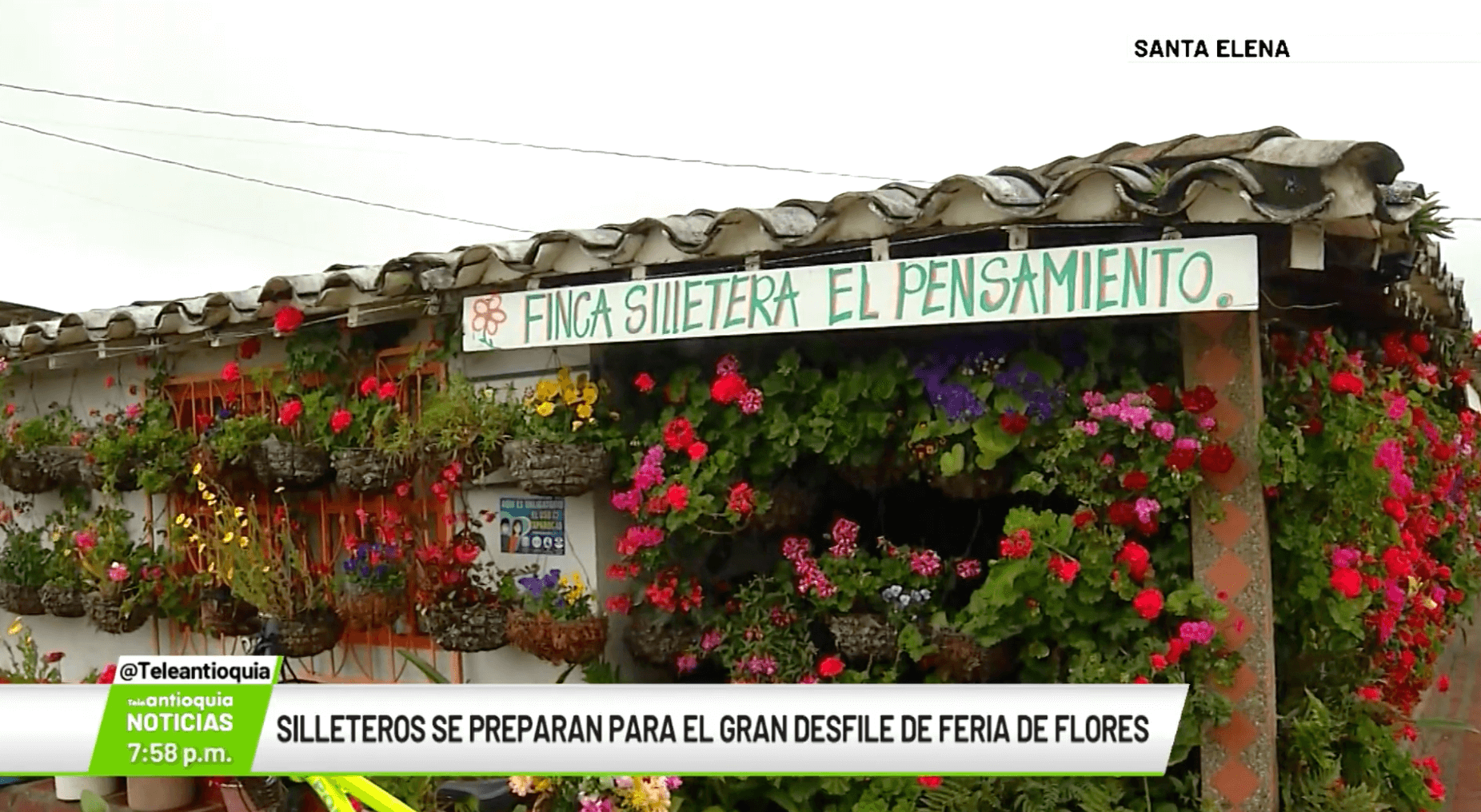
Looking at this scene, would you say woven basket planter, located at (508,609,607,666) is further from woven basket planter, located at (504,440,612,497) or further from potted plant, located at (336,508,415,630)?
potted plant, located at (336,508,415,630)

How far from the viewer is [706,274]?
436 centimetres

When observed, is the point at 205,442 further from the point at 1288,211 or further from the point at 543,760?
the point at 1288,211

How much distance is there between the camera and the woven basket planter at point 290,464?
227 inches

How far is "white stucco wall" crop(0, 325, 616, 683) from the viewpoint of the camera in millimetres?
5188

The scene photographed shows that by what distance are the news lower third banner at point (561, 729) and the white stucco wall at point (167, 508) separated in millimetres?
1233

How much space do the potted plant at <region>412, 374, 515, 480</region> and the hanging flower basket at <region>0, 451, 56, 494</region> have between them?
355 centimetres

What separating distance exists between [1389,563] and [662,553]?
117 inches

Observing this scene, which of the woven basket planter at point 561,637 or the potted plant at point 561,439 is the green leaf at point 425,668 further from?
the potted plant at point 561,439

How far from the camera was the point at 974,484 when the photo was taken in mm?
4398

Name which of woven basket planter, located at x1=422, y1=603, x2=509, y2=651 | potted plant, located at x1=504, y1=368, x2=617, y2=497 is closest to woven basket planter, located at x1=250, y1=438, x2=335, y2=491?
woven basket planter, located at x1=422, y1=603, x2=509, y2=651

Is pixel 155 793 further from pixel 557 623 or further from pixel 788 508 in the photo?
pixel 788 508

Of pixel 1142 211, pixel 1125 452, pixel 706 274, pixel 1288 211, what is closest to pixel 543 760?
pixel 706 274

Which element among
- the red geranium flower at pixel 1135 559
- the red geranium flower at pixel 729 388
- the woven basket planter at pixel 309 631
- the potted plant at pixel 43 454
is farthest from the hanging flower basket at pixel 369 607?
the red geranium flower at pixel 1135 559

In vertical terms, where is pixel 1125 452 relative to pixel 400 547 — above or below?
above
